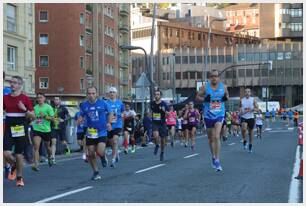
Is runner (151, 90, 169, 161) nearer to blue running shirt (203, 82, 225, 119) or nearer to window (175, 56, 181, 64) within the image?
blue running shirt (203, 82, 225, 119)

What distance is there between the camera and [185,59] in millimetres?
Answer: 124875

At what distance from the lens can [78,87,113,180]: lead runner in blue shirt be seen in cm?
1198

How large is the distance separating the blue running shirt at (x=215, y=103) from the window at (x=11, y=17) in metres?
36.3

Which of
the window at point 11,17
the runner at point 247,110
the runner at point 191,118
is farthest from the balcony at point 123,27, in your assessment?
the runner at point 247,110

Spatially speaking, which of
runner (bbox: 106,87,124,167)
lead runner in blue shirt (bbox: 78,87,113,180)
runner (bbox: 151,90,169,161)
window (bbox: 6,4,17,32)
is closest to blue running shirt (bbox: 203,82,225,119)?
lead runner in blue shirt (bbox: 78,87,113,180)

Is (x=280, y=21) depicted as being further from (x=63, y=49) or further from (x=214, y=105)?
(x=214, y=105)

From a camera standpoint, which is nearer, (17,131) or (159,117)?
(17,131)

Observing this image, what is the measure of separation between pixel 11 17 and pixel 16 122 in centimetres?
3796

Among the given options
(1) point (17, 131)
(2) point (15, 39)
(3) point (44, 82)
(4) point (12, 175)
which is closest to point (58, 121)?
(4) point (12, 175)

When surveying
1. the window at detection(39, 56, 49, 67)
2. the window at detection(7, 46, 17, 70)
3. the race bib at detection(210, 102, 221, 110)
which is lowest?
the race bib at detection(210, 102, 221, 110)

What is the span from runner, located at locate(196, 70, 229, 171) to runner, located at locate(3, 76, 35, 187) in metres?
3.33

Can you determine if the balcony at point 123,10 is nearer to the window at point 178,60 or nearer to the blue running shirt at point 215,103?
the window at point 178,60

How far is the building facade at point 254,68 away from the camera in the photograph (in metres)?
122

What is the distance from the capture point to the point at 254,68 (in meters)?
122
